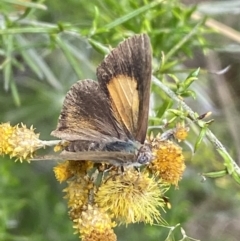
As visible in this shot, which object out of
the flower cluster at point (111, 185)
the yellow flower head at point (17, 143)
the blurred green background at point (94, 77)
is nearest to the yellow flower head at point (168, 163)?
the flower cluster at point (111, 185)

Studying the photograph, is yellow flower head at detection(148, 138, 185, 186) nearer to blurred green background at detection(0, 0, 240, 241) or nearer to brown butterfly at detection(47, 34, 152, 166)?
brown butterfly at detection(47, 34, 152, 166)

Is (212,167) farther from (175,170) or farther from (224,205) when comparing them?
→ (175,170)

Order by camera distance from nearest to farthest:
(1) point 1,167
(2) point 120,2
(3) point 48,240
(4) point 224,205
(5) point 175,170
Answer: (5) point 175,170 → (2) point 120,2 → (1) point 1,167 → (3) point 48,240 → (4) point 224,205

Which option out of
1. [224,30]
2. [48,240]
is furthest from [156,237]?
[224,30]

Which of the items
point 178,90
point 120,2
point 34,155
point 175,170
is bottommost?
point 175,170

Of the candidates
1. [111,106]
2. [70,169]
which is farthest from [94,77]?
[70,169]

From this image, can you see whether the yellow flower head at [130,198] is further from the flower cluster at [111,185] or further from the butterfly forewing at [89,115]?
the butterfly forewing at [89,115]
